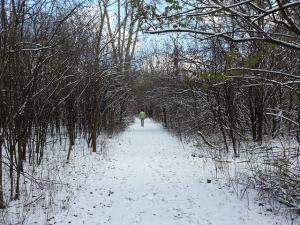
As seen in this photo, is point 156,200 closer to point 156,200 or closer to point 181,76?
point 156,200

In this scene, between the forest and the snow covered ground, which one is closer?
the forest

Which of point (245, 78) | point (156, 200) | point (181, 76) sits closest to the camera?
point (245, 78)

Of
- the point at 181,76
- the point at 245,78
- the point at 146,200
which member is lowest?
the point at 146,200

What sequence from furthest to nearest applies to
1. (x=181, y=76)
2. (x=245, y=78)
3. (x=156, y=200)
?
1. (x=181, y=76)
2. (x=156, y=200)
3. (x=245, y=78)

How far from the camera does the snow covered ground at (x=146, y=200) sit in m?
5.11

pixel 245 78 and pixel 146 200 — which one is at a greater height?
pixel 245 78

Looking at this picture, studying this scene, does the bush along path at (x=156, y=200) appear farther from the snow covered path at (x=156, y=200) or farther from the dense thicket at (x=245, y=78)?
the dense thicket at (x=245, y=78)

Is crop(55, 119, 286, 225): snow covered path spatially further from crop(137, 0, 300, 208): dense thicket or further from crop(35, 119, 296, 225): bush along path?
crop(137, 0, 300, 208): dense thicket

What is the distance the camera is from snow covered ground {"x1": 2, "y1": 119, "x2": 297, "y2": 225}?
511 centimetres

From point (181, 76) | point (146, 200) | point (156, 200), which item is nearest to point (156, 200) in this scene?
point (156, 200)

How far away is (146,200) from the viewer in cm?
617

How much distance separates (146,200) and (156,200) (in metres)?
0.19

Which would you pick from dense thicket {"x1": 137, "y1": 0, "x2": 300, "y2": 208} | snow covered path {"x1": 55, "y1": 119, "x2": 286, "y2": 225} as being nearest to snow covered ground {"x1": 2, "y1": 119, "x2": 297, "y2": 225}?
snow covered path {"x1": 55, "y1": 119, "x2": 286, "y2": 225}

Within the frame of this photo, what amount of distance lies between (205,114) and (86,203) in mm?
10055
